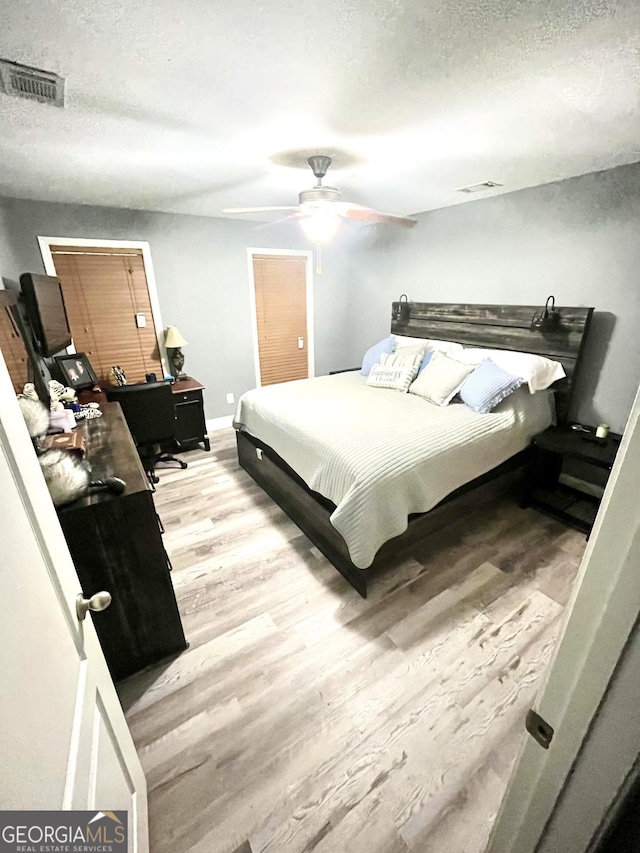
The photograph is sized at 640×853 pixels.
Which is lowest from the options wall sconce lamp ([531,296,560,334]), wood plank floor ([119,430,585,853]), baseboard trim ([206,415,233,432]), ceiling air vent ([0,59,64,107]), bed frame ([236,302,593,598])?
wood plank floor ([119,430,585,853])

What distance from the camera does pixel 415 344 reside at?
351cm

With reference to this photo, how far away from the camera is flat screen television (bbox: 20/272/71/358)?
87.3 inches

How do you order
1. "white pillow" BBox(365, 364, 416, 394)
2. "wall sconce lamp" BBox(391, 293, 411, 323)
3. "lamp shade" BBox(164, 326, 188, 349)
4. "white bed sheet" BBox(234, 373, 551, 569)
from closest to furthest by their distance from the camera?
"white bed sheet" BBox(234, 373, 551, 569) → "white pillow" BBox(365, 364, 416, 394) → "lamp shade" BBox(164, 326, 188, 349) → "wall sconce lamp" BBox(391, 293, 411, 323)

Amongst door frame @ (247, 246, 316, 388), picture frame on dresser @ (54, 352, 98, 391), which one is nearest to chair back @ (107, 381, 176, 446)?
picture frame on dresser @ (54, 352, 98, 391)

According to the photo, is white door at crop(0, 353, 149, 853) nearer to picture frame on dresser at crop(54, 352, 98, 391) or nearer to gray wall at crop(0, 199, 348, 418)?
picture frame on dresser at crop(54, 352, 98, 391)

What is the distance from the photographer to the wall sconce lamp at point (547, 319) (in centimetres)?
266

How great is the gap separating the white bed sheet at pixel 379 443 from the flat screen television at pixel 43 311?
1.40m

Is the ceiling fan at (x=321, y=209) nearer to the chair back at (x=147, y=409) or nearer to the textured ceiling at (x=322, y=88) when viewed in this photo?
the textured ceiling at (x=322, y=88)

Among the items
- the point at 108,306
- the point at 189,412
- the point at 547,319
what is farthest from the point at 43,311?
the point at 547,319

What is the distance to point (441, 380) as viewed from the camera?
2854 millimetres

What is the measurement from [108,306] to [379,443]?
3054 millimetres

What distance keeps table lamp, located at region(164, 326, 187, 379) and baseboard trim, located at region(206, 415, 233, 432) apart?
697 mm

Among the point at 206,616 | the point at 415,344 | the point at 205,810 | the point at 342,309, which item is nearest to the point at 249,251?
the point at 342,309

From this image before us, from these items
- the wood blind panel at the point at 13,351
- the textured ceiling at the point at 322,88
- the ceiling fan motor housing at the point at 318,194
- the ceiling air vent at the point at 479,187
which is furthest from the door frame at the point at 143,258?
the ceiling air vent at the point at 479,187
